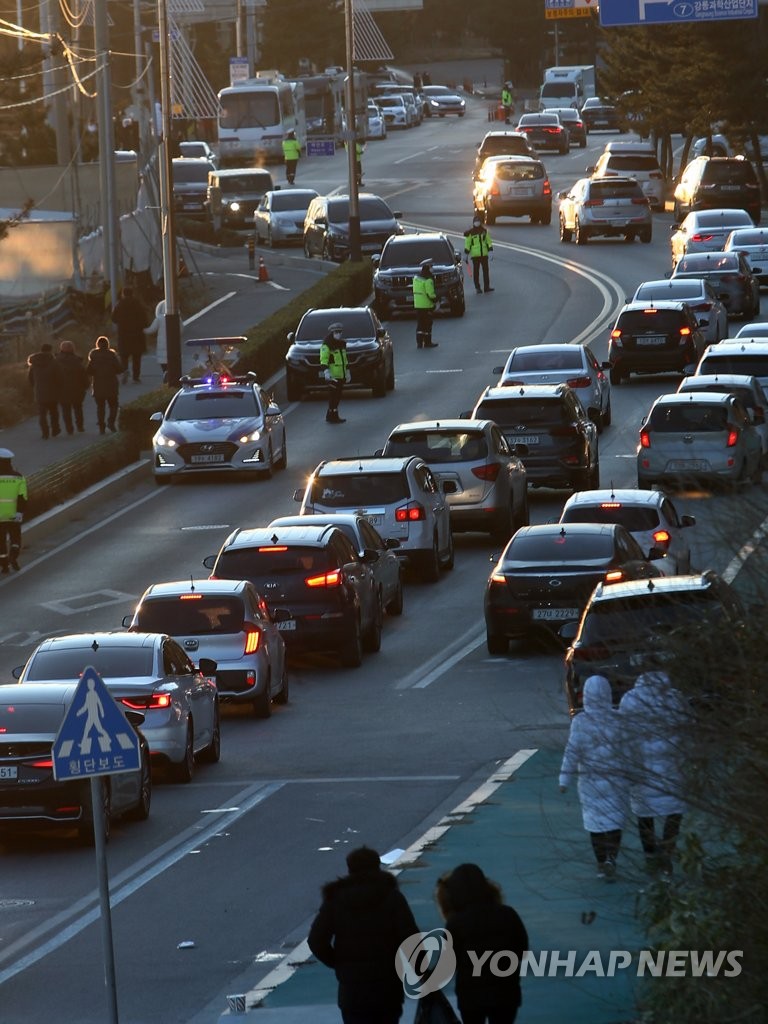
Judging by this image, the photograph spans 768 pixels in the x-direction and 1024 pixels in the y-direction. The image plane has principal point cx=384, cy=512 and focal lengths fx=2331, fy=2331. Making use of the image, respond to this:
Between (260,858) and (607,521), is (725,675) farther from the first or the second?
(607,521)

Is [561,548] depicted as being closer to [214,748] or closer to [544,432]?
[214,748]

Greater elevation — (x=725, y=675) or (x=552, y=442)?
(x=725, y=675)

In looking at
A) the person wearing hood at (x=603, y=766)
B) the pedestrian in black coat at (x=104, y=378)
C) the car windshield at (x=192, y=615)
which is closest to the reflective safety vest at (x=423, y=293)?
the pedestrian in black coat at (x=104, y=378)

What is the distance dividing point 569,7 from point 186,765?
80256 millimetres

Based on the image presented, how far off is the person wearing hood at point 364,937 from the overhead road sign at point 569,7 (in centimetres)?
8617

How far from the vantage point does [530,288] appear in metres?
57.9

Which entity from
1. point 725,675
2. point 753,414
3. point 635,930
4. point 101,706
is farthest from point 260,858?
point 753,414

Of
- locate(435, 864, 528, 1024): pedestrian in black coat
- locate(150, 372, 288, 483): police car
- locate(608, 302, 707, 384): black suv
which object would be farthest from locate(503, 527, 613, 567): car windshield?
locate(608, 302, 707, 384): black suv

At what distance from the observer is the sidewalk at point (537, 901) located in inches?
442

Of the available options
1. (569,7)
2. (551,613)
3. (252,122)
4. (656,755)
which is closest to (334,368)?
(551,613)

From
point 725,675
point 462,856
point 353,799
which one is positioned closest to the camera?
point 725,675

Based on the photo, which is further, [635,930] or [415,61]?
[415,61]

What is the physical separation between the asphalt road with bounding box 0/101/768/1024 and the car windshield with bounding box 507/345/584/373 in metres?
1.52

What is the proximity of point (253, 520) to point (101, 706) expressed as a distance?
21.4 metres
